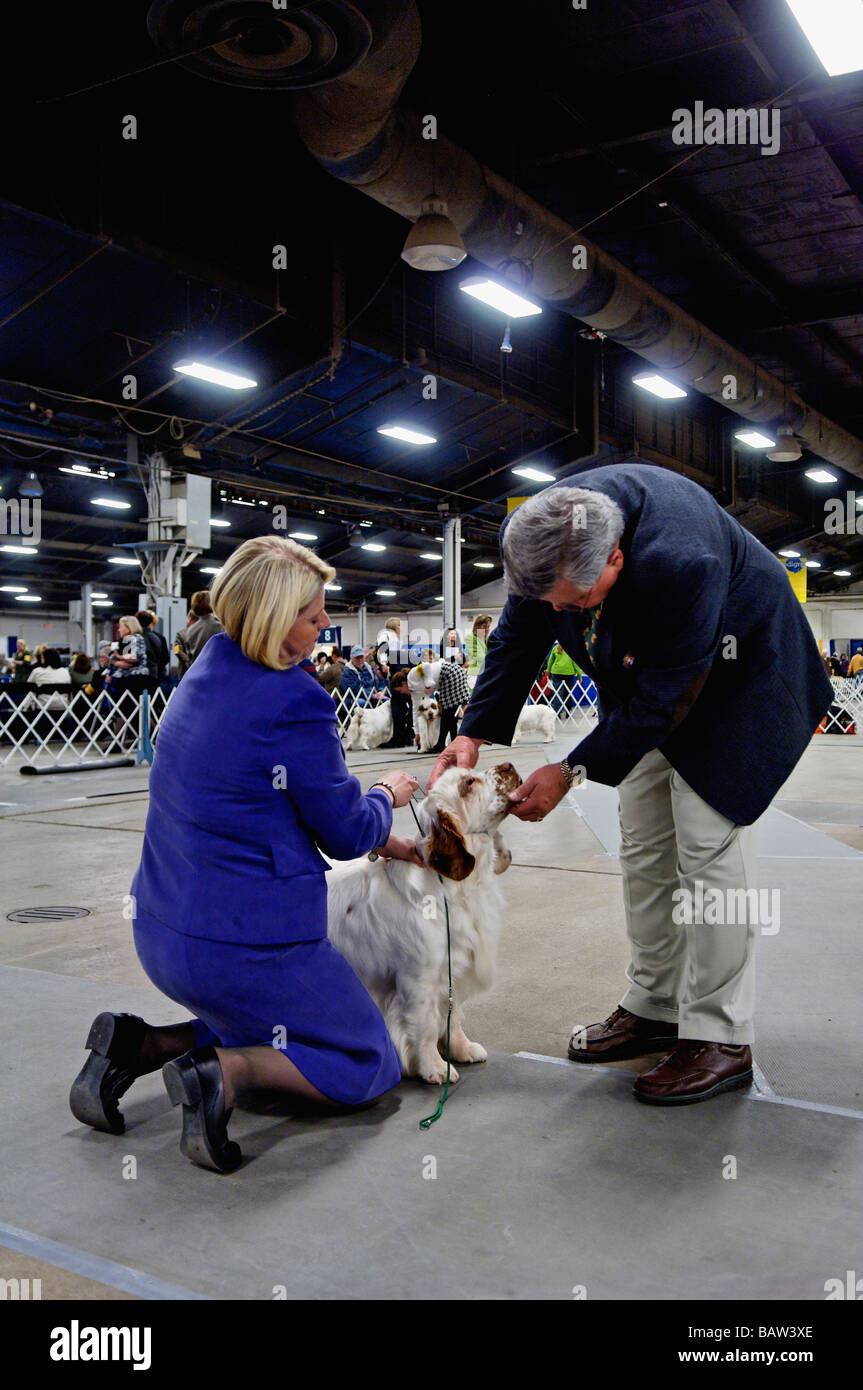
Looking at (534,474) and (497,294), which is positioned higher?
(534,474)

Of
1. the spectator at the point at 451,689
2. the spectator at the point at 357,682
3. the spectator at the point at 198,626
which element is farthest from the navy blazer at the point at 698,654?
the spectator at the point at 357,682

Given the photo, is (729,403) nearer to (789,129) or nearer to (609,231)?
(609,231)

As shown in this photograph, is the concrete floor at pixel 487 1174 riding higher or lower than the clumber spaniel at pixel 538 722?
lower

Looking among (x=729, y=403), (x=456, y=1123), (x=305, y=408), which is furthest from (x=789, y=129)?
(x=456, y=1123)

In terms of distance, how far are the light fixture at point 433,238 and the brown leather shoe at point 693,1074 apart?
20.4 feet

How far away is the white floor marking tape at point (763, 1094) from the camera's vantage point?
7.00 ft

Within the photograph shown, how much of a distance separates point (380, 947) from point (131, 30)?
6.56 m

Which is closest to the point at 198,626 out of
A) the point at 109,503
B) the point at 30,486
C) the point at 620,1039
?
the point at 620,1039

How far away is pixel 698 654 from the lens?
2.07m

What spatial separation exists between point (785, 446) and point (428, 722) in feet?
24.0

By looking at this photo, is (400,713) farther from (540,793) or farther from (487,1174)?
(487,1174)

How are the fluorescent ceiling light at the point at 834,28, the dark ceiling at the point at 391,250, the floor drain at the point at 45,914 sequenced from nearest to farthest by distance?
1. the floor drain at the point at 45,914
2. the fluorescent ceiling light at the point at 834,28
3. the dark ceiling at the point at 391,250

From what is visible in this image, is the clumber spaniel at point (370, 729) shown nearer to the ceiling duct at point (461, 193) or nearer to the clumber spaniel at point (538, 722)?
the clumber spaniel at point (538, 722)

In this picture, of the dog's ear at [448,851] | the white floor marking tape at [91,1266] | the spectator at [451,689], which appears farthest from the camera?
the spectator at [451,689]
